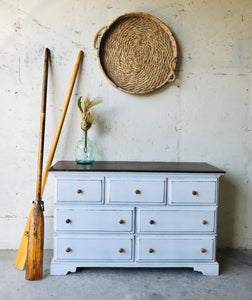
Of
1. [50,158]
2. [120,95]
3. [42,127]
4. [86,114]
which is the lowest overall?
[50,158]

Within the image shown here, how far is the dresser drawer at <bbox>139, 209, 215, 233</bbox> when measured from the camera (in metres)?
2.33

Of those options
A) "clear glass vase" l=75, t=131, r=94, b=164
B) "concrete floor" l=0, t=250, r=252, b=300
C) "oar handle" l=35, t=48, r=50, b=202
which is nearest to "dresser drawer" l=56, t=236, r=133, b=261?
"concrete floor" l=0, t=250, r=252, b=300

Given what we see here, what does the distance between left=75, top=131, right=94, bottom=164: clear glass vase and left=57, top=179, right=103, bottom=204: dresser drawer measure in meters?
0.29

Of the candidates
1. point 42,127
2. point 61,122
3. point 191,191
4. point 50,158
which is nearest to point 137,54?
point 61,122

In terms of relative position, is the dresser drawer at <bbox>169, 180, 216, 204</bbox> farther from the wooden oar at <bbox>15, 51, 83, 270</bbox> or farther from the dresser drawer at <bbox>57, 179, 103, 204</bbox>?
the wooden oar at <bbox>15, 51, 83, 270</bbox>

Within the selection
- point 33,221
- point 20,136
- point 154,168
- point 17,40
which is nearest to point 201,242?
point 154,168

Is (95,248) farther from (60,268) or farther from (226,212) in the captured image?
(226,212)

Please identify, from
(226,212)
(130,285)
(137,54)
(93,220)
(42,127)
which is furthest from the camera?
(226,212)

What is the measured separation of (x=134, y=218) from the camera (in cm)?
234

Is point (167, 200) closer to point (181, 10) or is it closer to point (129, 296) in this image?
point (129, 296)

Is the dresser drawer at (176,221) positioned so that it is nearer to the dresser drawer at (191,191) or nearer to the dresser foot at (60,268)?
the dresser drawer at (191,191)

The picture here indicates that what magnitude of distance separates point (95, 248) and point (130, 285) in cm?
37

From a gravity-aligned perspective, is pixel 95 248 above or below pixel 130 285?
above

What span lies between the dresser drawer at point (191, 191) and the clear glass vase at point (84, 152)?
0.72 m
